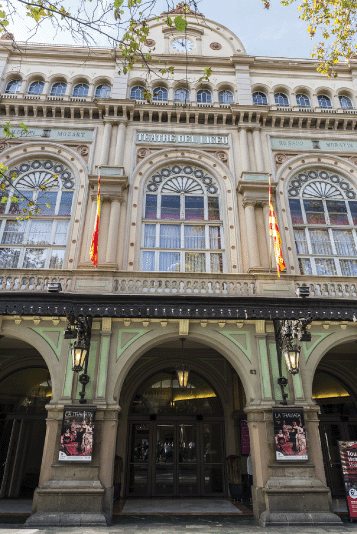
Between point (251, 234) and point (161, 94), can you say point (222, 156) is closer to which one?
point (251, 234)

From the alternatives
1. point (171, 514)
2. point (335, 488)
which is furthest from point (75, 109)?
point (335, 488)

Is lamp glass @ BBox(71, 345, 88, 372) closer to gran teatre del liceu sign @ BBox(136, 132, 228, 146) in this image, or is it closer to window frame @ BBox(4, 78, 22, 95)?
gran teatre del liceu sign @ BBox(136, 132, 228, 146)

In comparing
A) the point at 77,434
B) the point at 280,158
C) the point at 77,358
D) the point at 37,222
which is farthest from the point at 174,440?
the point at 280,158

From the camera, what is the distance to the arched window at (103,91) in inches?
718

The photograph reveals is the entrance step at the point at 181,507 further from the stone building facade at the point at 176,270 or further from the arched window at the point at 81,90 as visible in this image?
the arched window at the point at 81,90

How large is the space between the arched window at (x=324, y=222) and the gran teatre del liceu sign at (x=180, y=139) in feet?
12.5

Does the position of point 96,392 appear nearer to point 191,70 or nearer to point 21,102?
point 21,102

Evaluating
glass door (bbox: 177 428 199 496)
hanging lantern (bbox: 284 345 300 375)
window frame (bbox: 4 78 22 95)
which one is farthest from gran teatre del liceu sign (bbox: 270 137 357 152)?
glass door (bbox: 177 428 199 496)

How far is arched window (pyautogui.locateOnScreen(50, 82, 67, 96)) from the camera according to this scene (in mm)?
18359

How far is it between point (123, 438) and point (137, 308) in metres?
6.37

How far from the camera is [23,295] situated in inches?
409

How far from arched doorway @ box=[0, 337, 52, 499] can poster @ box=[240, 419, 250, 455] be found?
7.53 meters

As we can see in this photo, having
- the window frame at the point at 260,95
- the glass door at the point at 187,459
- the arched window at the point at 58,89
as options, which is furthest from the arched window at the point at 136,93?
the glass door at the point at 187,459

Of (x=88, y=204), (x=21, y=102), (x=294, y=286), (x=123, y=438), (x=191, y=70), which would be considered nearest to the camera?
(x=294, y=286)
